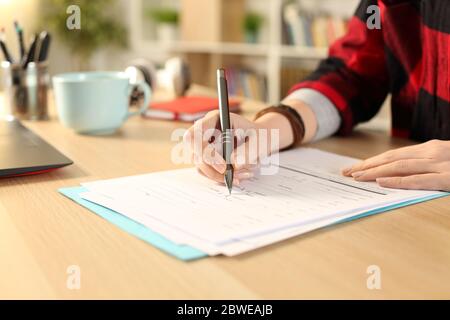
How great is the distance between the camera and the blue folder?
1.42 feet

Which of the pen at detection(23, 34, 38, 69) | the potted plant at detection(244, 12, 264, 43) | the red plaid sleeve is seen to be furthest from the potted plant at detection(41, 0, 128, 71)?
the red plaid sleeve

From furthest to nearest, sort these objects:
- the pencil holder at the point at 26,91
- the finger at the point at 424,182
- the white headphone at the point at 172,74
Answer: the white headphone at the point at 172,74, the pencil holder at the point at 26,91, the finger at the point at 424,182

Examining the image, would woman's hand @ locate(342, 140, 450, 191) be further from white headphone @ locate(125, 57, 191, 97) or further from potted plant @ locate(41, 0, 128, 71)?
potted plant @ locate(41, 0, 128, 71)

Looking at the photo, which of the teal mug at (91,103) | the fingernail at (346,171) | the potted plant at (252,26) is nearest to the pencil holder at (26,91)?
the teal mug at (91,103)

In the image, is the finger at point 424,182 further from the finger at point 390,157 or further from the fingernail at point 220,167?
the fingernail at point 220,167

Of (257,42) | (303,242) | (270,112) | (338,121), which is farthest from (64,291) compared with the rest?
(257,42)

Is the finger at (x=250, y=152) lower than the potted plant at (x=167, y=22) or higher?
lower

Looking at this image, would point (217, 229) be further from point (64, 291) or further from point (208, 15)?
point (208, 15)

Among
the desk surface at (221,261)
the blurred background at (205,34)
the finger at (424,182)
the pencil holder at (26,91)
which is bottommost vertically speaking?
the desk surface at (221,261)

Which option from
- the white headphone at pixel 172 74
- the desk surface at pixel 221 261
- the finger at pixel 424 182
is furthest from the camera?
the white headphone at pixel 172 74

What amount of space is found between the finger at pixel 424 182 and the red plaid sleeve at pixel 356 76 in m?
0.34

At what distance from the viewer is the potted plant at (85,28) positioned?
3.56m
